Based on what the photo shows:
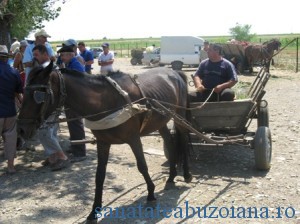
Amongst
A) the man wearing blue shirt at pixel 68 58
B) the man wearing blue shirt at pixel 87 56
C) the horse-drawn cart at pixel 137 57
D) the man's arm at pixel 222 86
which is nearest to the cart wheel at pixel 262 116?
the man's arm at pixel 222 86

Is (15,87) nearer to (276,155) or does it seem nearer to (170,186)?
(170,186)

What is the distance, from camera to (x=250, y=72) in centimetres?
2247

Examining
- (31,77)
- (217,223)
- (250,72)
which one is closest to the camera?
(31,77)

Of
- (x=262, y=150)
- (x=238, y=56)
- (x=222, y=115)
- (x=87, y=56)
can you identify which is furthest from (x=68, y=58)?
(x=238, y=56)

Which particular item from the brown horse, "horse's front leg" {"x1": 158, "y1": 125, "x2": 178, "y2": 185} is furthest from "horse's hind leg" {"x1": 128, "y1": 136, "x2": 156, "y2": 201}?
the brown horse

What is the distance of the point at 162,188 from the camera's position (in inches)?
211

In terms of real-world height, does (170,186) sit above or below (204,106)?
below

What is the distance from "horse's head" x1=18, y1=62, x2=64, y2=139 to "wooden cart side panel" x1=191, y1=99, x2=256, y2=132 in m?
2.73

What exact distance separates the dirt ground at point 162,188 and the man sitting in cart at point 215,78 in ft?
3.77

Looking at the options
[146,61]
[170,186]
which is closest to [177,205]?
[170,186]

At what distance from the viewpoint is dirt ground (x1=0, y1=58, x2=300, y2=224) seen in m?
4.47

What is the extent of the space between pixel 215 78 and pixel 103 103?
2.66m

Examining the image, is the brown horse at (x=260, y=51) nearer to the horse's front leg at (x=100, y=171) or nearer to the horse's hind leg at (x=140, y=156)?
the horse's hind leg at (x=140, y=156)

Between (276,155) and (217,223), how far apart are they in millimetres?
2954
